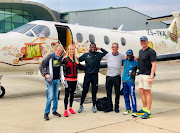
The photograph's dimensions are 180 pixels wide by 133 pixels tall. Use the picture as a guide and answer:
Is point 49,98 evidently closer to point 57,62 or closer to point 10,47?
point 57,62

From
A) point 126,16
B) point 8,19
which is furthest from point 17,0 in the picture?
point 126,16

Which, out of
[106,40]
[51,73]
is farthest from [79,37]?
[51,73]

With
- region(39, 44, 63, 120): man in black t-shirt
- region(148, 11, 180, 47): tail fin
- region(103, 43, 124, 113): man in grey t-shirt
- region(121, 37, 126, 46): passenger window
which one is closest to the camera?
region(39, 44, 63, 120): man in black t-shirt

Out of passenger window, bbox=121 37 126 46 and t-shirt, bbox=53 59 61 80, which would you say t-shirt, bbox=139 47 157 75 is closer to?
t-shirt, bbox=53 59 61 80

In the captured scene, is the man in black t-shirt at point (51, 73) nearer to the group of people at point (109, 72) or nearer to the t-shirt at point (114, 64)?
the group of people at point (109, 72)

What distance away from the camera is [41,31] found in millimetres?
9641

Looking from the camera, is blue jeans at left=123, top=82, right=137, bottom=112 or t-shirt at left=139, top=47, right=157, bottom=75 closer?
t-shirt at left=139, top=47, right=157, bottom=75

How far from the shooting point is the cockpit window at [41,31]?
373 inches

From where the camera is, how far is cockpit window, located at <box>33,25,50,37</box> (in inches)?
373

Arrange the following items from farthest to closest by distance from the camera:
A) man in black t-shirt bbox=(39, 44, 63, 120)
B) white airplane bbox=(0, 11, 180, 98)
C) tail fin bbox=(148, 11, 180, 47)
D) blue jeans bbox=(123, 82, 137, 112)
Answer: tail fin bbox=(148, 11, 180, 47) < white airplane bbox=(0, 11, 180, 98) < blue jeans bbox=(123, 82, 137, 112) < man in black t-shirt bbox=(39, 44, 63, 120)

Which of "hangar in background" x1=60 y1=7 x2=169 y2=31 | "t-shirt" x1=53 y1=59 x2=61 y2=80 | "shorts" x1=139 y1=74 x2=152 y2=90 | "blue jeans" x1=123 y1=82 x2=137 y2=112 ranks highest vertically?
"hangar in background" x1=60 y1=7 x2=169 y2=31

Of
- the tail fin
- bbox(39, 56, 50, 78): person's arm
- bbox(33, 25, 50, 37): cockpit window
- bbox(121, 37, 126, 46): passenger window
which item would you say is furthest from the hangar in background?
bbox(39, 56, 50, 78): person's arm

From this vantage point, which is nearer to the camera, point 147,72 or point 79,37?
point 147,72

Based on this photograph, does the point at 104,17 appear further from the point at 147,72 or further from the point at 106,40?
the point at 147,72
